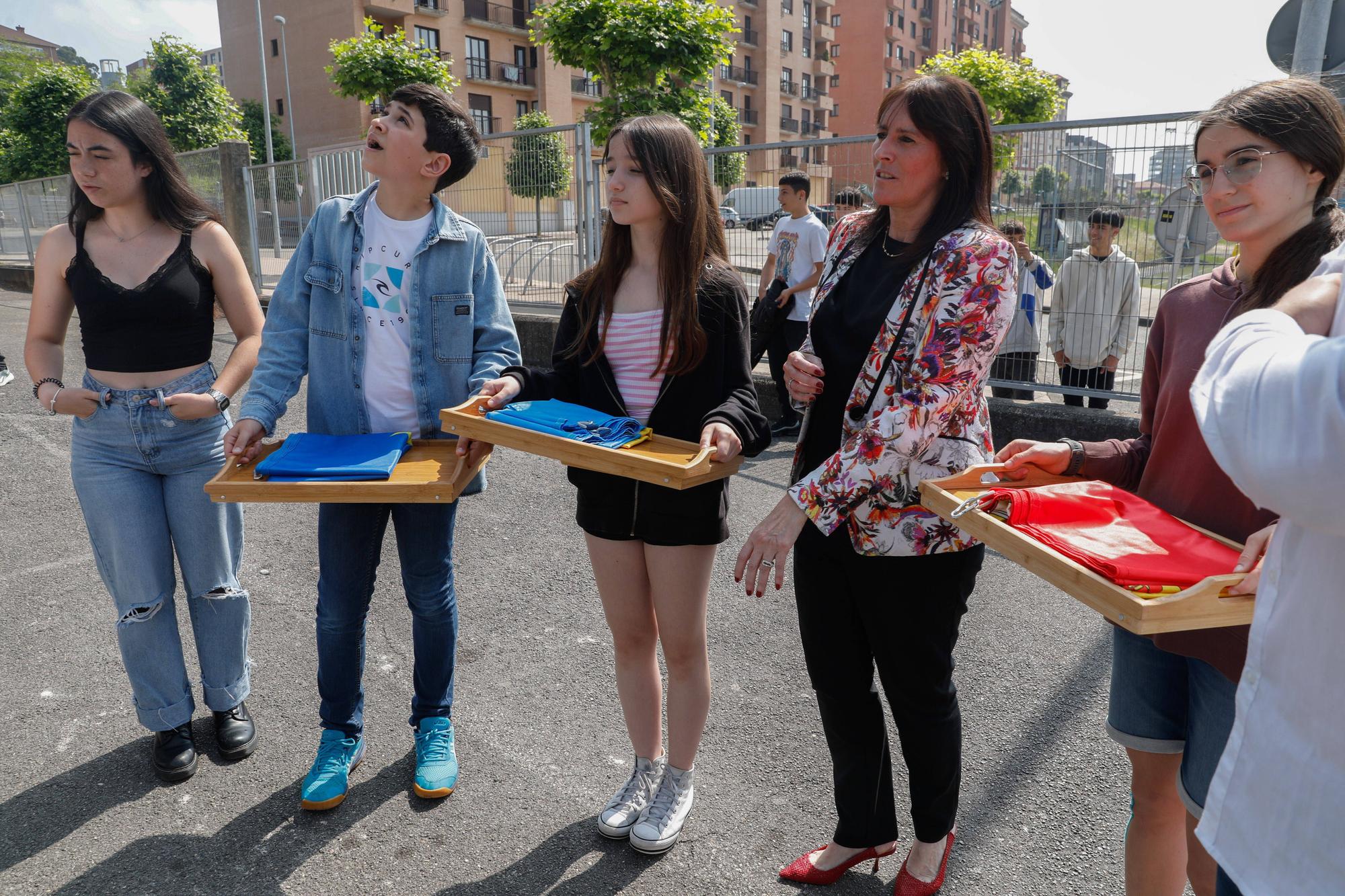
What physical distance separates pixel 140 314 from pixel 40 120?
1337 inches

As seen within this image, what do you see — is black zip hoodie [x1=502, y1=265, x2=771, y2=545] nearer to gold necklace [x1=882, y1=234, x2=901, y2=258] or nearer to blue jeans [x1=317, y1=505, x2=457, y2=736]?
gold necklace [x1=882, y1=234, x2=901, y2=258]

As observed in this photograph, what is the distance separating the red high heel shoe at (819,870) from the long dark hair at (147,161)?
2.74m

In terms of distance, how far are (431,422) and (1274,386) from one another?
7.68 ft

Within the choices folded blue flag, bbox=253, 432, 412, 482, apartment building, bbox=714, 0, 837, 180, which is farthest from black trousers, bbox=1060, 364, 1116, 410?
apartment building, bbox=714, 0, 837, 180

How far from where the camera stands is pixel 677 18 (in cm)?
1538

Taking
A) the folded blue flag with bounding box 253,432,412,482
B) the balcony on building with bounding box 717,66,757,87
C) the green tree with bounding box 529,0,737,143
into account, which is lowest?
the folded blue flag with bounding box 253,432,412,482

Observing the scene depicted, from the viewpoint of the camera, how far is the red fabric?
55.7 inches

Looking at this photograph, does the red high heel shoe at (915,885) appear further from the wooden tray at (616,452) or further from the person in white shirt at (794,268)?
the person in white shirt at (794,268)

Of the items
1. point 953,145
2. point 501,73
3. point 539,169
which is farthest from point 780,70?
point 953,145

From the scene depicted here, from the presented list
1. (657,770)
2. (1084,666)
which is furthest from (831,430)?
(1084,666)

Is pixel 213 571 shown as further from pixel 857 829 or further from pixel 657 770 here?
pixel 857 829

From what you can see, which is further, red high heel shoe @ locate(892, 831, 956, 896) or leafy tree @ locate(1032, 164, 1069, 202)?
leafy tree @ locate(1032, 164, 1069, 202)

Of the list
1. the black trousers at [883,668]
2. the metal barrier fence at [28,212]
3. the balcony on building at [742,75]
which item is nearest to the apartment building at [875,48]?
the balcony on building at [742,75]

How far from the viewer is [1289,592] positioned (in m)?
1.06
